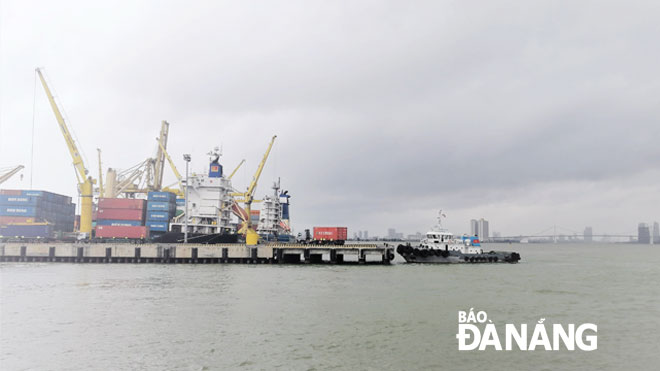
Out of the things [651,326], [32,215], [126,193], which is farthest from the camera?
[126,193]

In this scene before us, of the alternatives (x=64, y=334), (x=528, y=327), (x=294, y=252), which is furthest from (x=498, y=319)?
(x=294, y=252)

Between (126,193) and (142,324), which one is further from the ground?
(126,193)

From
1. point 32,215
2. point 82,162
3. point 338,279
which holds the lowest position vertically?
point 338,279

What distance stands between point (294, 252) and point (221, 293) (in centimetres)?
3151

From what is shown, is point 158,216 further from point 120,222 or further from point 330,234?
point 330,234

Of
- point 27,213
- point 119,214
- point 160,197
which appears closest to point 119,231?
point 119,214

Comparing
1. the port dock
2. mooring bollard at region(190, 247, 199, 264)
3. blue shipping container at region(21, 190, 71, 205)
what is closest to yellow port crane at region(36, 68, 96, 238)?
blue shipping container at region(21, 190, 71, 205)

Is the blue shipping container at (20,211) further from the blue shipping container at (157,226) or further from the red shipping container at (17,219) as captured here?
the blue shipping container at (157,226)

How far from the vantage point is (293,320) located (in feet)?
88.1

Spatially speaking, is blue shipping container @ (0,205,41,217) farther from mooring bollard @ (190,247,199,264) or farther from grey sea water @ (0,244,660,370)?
mooring bollard @ (190,247,199,264)

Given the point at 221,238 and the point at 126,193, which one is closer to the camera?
the point at 221,238

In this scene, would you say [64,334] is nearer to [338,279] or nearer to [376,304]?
[376,304]

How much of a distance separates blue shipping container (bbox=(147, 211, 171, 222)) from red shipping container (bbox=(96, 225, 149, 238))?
7062 millimetres

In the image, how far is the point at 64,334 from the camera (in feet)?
75.6
